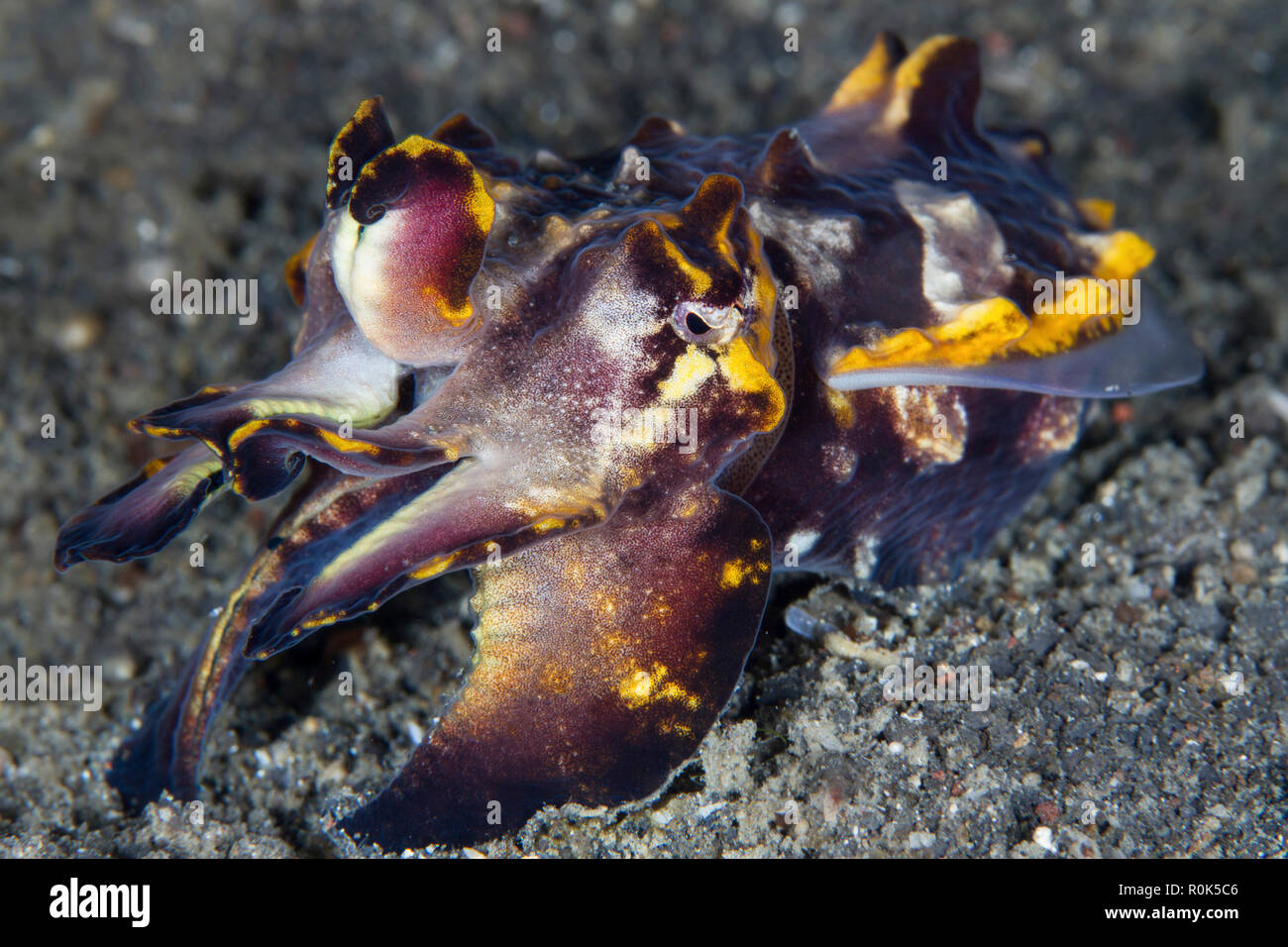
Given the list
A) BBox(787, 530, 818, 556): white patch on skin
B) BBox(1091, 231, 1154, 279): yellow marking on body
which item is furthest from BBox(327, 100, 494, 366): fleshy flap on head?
BBox(1091, 231, 1154, 279): yellow marking on body

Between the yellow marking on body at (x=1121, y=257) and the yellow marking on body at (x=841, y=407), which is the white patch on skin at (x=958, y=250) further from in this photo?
the yellow marking on body at (x=1121, y=257)

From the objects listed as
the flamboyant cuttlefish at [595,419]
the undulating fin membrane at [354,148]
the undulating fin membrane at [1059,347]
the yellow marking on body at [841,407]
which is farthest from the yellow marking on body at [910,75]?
the undulating fin membrane at [354,148]

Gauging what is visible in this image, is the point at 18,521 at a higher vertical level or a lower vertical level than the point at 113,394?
lower

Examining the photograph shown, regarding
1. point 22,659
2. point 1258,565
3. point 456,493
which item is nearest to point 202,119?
point 22,659

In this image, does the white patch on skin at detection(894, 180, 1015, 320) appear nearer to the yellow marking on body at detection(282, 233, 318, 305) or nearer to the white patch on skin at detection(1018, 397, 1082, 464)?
the white patch on skin at detection(1018, 397, 1082, 464)
